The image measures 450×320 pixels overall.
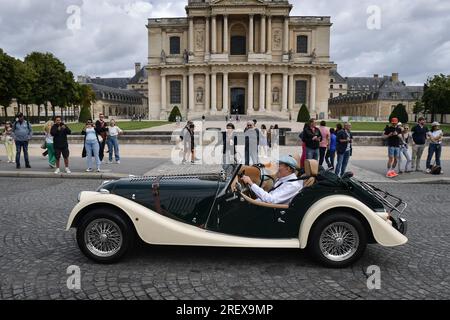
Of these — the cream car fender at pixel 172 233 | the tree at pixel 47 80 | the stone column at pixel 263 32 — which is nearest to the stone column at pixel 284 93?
the stone column at pixel 263 32

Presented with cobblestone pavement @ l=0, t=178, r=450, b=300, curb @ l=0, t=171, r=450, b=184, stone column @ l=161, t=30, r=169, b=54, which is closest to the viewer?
cobblestone pavement @ l=0, t=178, r=450, b=300

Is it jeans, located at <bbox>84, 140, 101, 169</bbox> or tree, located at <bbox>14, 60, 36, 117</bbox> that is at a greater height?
tree, located at <bbox>14, 60, 36, 117</bbox>

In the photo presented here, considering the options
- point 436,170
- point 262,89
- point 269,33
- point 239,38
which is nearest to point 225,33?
point 239,38

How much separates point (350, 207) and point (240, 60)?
64.1 m

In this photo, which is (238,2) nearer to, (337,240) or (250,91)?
(250,91)

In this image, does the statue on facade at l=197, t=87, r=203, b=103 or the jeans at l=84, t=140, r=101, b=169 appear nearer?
the jeans at l=84, t=140, r=101, b=169

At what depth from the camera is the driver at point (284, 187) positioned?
4941 mm

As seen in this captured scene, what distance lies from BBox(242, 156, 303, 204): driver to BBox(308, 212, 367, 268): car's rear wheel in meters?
0.50

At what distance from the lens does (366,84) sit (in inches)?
5625

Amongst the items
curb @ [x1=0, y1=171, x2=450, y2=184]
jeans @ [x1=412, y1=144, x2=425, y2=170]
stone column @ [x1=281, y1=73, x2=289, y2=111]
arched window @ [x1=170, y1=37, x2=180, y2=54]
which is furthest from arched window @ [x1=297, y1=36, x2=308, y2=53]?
curb @ [x1=0, y1=171, x2=450, y2=184]

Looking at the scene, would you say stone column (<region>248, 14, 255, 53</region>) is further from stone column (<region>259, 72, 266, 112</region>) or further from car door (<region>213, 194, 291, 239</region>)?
car door (<region>213, 194, 291, 239</region>)

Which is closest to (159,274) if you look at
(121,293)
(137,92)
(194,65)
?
(121,293)

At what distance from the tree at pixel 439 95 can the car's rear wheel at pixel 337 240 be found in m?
67.2

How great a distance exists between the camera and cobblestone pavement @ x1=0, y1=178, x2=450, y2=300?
419cm
